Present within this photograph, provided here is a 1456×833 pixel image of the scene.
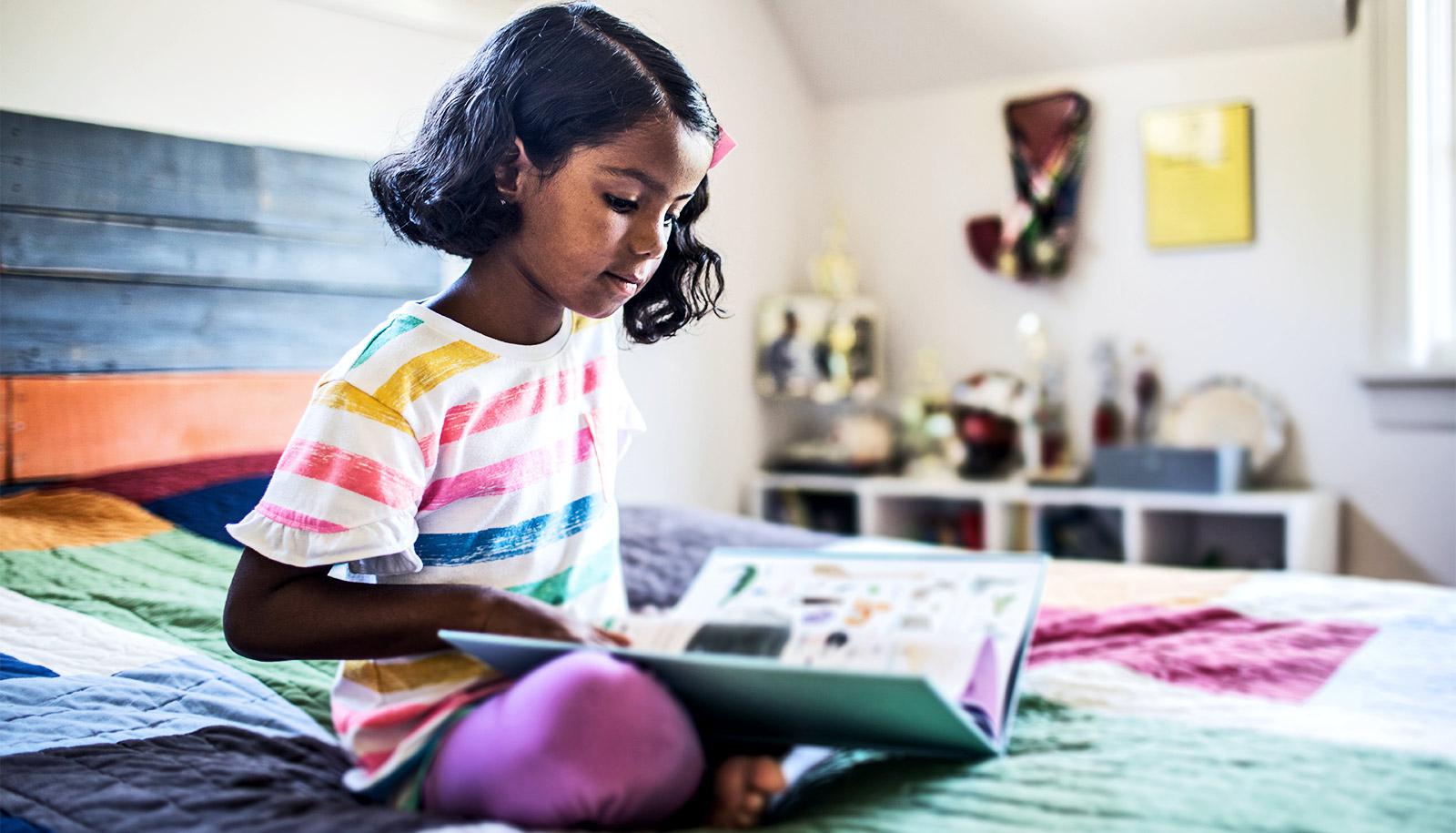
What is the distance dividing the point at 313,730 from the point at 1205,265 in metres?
2.08

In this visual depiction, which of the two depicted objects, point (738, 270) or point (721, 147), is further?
point (738, 270)

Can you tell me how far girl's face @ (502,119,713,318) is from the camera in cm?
56

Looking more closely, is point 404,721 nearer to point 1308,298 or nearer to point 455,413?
point 455,413

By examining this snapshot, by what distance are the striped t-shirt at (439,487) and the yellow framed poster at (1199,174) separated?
1882 millimetres

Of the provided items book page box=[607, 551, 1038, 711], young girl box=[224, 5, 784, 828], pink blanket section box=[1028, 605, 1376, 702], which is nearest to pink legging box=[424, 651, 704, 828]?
young girl box=[224, 5, 784, 828]

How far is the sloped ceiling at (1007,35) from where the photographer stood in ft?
7.14

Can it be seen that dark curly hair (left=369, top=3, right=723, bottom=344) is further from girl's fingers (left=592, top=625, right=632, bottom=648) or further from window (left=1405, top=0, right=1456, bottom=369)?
window (left=1405, top=0, right=1456, bottom=369)

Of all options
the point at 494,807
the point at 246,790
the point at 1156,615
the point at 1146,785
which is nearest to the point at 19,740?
the point at 246,790

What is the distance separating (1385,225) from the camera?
82.0 inches

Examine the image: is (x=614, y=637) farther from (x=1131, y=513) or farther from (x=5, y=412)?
(x=1131, y=513)

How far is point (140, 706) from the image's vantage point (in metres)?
0.72

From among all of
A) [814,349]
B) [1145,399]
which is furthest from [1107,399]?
[814,349]

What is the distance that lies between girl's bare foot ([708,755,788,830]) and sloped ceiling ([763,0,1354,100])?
1.62m

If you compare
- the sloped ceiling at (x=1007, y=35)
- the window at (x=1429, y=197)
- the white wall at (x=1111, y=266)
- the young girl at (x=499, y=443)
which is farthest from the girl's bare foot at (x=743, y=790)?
the window at (x=1429, y=197)
